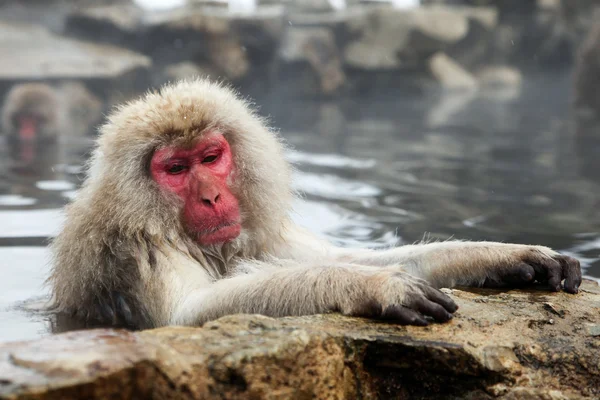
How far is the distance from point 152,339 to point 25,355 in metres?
0.36

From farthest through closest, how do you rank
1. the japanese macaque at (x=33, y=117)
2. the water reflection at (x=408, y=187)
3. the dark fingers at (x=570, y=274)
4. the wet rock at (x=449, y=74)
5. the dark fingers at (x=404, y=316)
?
the wet rock at (x=449, y=74), the japanese macaque at (x=33, y=117), the water reflection at (x=408, y=187), the dark fingers at (x=570, y=274), the dark fingers at (x=404, y=316)

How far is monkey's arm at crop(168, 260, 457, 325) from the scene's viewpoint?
274 cm

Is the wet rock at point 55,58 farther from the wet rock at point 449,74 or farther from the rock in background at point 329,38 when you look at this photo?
the wet rock at point 449,74

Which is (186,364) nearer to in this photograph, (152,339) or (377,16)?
(152,339)

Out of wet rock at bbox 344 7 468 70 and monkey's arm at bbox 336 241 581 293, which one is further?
wet rock at bbox 344 7 468 70

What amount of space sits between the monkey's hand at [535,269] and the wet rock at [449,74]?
18.4 m

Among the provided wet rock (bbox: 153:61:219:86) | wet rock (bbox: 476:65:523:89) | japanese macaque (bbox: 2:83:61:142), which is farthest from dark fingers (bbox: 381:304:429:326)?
wet rock (bbox: 476:65:523:89)

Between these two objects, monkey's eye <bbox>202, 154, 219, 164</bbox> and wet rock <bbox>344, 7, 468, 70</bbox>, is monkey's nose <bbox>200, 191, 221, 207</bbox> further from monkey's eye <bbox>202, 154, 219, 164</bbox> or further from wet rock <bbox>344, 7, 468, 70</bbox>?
wet rock <bbox>344, 7, 468, 70</bbox>

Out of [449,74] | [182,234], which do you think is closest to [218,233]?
[182,234]

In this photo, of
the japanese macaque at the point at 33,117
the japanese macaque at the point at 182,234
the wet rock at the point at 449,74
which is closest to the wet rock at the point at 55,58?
the japanese macaque at the point at 33,117

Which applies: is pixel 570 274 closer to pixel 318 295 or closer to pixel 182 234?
pixel 318 295

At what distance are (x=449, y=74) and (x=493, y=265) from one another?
64.0ft

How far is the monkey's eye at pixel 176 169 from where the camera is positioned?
3.44 metres

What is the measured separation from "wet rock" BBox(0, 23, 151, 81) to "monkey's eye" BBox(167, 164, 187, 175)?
10.7m
